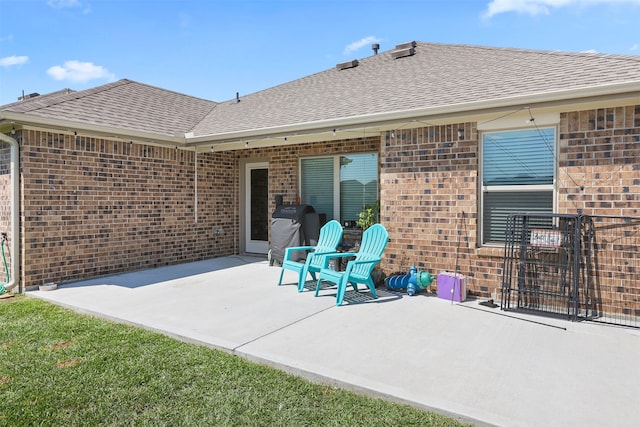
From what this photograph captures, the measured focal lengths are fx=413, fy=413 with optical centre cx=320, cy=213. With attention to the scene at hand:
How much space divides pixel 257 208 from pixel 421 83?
467cm

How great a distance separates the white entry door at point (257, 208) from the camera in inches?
378

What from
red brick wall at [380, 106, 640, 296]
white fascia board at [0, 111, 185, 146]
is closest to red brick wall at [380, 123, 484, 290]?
red brick wall at [380, 106, 640, 296]

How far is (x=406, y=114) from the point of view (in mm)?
5855

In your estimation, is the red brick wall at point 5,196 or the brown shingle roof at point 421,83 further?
the red brick wall at point 5,196

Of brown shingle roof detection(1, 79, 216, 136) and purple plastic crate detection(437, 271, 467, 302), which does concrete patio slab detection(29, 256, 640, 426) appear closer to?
purple plastic crate detection(437, 271, 467, 302)

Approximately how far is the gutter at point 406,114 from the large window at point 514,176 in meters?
0.53

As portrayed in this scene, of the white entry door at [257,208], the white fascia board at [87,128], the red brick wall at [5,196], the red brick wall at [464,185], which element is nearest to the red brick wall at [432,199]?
the red brick wall at [464,185]

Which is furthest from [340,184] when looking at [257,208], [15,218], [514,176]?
[15,218]

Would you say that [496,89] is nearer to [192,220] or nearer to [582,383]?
[582,383]

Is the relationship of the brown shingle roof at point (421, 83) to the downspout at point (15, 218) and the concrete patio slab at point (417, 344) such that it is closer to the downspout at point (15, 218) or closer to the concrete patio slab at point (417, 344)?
the concrete patio slab at point (417, 344)

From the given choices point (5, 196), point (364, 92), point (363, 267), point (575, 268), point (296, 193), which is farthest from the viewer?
point (296, 193)

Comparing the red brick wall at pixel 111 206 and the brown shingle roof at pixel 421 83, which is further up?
the brown shingle roof at pixel 421 83

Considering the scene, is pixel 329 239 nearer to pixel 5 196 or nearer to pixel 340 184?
pixel 340 184

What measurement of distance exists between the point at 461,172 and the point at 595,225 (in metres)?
1.70
